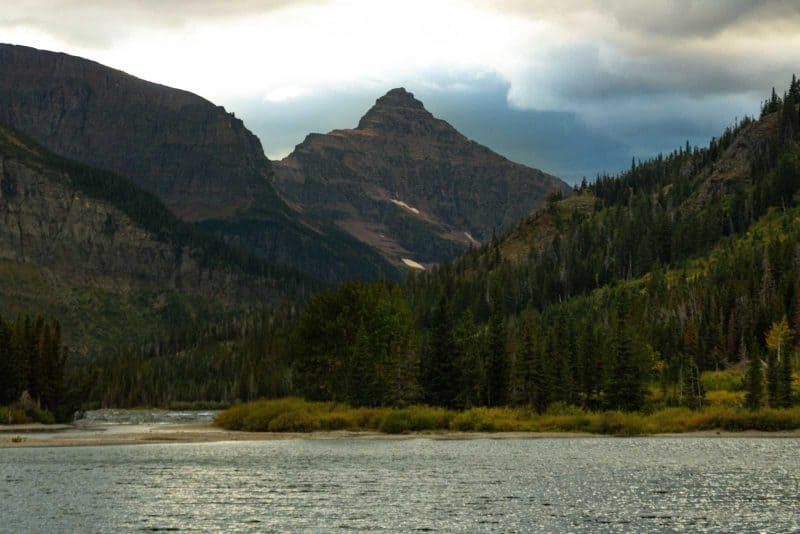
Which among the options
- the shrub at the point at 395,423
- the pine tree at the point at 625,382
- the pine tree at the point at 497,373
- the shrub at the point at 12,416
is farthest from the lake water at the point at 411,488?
the shrub at the point at 12,416

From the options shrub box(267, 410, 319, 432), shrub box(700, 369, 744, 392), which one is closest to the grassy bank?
shrub box(267, 410, 319, 432)

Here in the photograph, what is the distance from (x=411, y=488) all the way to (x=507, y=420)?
54.5 m

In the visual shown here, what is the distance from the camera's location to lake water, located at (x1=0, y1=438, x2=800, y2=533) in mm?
49312

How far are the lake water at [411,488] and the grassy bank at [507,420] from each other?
48.7 ft

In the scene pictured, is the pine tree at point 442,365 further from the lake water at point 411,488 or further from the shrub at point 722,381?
the shrub at point 722,381

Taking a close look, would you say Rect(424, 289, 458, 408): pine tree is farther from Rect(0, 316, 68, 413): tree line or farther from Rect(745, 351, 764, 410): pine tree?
Rect(0, 316, 68, 413): tree line

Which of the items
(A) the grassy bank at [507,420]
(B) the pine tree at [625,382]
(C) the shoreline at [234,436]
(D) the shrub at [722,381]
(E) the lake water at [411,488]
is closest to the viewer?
(E) the lake water at [411,488]

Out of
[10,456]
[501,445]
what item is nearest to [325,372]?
[501,445]

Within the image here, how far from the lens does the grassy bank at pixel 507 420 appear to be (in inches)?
4259

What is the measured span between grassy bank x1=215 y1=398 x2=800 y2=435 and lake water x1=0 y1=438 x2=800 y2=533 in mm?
14851

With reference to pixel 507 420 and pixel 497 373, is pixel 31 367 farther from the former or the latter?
pixel 507 420

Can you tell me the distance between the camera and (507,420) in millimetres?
115000

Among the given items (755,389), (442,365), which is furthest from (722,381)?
(442,365)

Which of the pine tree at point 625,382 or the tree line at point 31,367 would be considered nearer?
the pine tree at point 625,382
